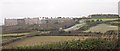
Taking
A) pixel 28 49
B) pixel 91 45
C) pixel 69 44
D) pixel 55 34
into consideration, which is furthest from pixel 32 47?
pixel 55 34

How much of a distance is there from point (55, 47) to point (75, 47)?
803 mm

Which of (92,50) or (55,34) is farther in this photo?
(55,34)

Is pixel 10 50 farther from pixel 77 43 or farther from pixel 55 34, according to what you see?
pixel 55 34

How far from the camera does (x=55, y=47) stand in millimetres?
9414

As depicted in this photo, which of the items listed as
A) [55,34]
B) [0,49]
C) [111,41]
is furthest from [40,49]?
[55,34]

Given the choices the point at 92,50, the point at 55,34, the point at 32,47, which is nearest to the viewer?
the point at 92,50

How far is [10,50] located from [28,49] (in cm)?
87

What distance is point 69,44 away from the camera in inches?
384

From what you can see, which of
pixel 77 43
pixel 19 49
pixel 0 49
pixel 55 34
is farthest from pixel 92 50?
pixel 55 34

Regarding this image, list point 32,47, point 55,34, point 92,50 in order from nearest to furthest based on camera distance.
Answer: point 92,50 < point 32,47 < point 55,34

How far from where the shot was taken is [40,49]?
30.4ft

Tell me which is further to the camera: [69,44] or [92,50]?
[69,44]

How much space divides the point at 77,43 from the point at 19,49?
2393 mm

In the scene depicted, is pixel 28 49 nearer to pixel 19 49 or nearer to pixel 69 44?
pixel 19 49
